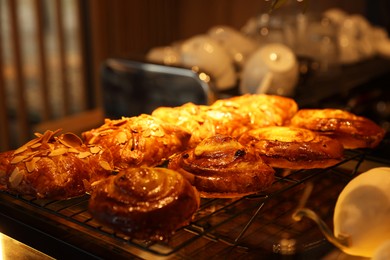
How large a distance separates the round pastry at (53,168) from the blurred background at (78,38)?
2304 millimetres

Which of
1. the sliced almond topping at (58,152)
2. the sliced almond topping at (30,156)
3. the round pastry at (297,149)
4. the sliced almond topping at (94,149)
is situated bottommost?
the round pastry at (297,149)

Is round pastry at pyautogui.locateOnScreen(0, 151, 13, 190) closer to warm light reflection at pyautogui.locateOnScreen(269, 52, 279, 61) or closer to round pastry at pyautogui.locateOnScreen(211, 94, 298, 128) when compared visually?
round pastry at pyautogui.locateOnScreen(211, 94, 298, 128)

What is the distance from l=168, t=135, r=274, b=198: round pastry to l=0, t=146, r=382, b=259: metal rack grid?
0.03 meters

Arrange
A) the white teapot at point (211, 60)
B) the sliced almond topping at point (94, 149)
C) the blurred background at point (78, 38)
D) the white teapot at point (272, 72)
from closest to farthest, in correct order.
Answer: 1. the sliced almond topping at point (94, 149)
2. the white teapot at point (272, 72)
3. the white teapot at point (211, 60)
4. the blurred background at point (78, 38)

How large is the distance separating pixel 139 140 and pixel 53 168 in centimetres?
24

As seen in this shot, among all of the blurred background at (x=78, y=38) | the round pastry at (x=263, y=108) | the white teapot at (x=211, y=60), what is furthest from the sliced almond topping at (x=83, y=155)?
the blurred background at (x=78, y=38)

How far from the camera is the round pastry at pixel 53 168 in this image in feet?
3.67

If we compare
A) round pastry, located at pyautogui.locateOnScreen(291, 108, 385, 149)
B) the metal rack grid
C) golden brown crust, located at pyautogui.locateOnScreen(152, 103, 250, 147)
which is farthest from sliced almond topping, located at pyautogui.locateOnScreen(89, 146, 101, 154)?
round pastry, located at pyautogui.locateOnScreen(291, 108, 385, 149)

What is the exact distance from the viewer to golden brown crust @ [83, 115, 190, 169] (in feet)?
4.20

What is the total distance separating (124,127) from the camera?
1336 mm

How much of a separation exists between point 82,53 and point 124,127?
10.1 ft

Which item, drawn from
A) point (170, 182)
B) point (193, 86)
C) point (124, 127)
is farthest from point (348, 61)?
point (170, 182)

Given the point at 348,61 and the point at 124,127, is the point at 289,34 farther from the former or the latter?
the point at 124,127

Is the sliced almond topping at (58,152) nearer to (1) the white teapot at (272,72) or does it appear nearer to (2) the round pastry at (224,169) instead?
(2) the round pastry at (224,169)
